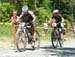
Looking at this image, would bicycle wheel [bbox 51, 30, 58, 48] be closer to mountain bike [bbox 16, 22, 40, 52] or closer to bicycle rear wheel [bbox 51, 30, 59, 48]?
bicycle rear wheel [bbox 51, 30, 59, 48]

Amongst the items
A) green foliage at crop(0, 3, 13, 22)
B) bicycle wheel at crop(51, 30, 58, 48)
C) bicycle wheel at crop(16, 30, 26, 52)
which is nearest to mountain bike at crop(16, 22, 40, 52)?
bicycle wheel at crop(16, 30, 26, 52)

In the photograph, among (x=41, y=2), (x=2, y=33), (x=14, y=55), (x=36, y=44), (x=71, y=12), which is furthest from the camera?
(x=71, y=12)

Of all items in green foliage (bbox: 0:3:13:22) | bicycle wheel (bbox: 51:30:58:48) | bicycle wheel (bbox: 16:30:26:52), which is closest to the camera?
bicycle wheel (bbox: 16:30:26:52)

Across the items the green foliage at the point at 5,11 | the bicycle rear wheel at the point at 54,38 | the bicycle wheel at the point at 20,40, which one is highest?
the bicycle wheel at the point at 20,40

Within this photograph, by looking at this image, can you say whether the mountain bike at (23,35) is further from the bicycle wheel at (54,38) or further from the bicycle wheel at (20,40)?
the bicycle wheel at (54,38)

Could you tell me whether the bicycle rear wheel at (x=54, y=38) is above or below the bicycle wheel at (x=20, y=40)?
below

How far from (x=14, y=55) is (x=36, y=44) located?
217 centimetres

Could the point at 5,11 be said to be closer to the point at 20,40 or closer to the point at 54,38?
the point at 54,38

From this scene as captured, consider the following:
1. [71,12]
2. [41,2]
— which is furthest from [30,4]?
[71,12]

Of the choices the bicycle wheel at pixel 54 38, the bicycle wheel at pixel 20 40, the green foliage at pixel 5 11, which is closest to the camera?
the bicycle wheel at pixel 20 40

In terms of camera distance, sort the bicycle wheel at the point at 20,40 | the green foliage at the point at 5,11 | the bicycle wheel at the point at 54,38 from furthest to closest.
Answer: the green foliage at the point at 5,11
the bicycle wheel at the point at 54,38
the bicycle wheel at the point at 20,40

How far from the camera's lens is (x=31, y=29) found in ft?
44.2

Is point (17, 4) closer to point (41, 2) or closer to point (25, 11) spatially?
point (41, 2)

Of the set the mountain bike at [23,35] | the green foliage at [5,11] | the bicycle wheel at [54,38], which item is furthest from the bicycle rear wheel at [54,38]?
the green foliage at [5,11]
